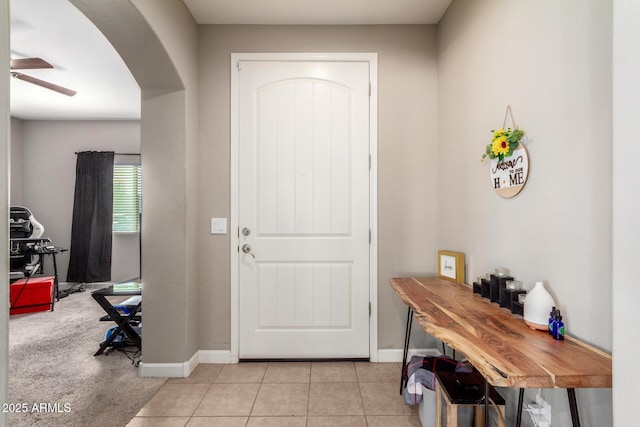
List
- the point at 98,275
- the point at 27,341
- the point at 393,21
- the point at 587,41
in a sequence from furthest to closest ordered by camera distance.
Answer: the point at 98,275 < the point at 27,341 < the point at 393,21 < the point at 587,41

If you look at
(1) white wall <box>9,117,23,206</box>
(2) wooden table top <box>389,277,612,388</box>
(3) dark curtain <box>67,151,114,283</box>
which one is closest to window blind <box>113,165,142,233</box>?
(3) dark curtain <box>67,151,114,283</box>

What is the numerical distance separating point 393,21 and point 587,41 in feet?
5.13

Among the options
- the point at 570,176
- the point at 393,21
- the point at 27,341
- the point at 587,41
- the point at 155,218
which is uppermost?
the point at 393,21

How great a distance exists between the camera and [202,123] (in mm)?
2357

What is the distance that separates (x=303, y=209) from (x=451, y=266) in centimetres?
113

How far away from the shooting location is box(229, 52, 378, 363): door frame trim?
2342 mm

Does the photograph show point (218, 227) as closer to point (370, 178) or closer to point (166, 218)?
point (166, 218)

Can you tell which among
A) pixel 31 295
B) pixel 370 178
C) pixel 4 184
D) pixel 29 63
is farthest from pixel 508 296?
pixel 31 295

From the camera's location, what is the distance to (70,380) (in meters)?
2.12

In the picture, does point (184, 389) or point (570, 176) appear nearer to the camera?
point (570, 176)

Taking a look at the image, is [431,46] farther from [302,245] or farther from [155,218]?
[155,218]

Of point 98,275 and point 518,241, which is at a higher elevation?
point 518,241

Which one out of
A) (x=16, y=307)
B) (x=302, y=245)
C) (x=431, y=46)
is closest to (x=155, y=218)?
(x=302, y=245)

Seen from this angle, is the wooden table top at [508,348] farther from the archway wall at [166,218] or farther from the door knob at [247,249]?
the archway wall at [166,218]
